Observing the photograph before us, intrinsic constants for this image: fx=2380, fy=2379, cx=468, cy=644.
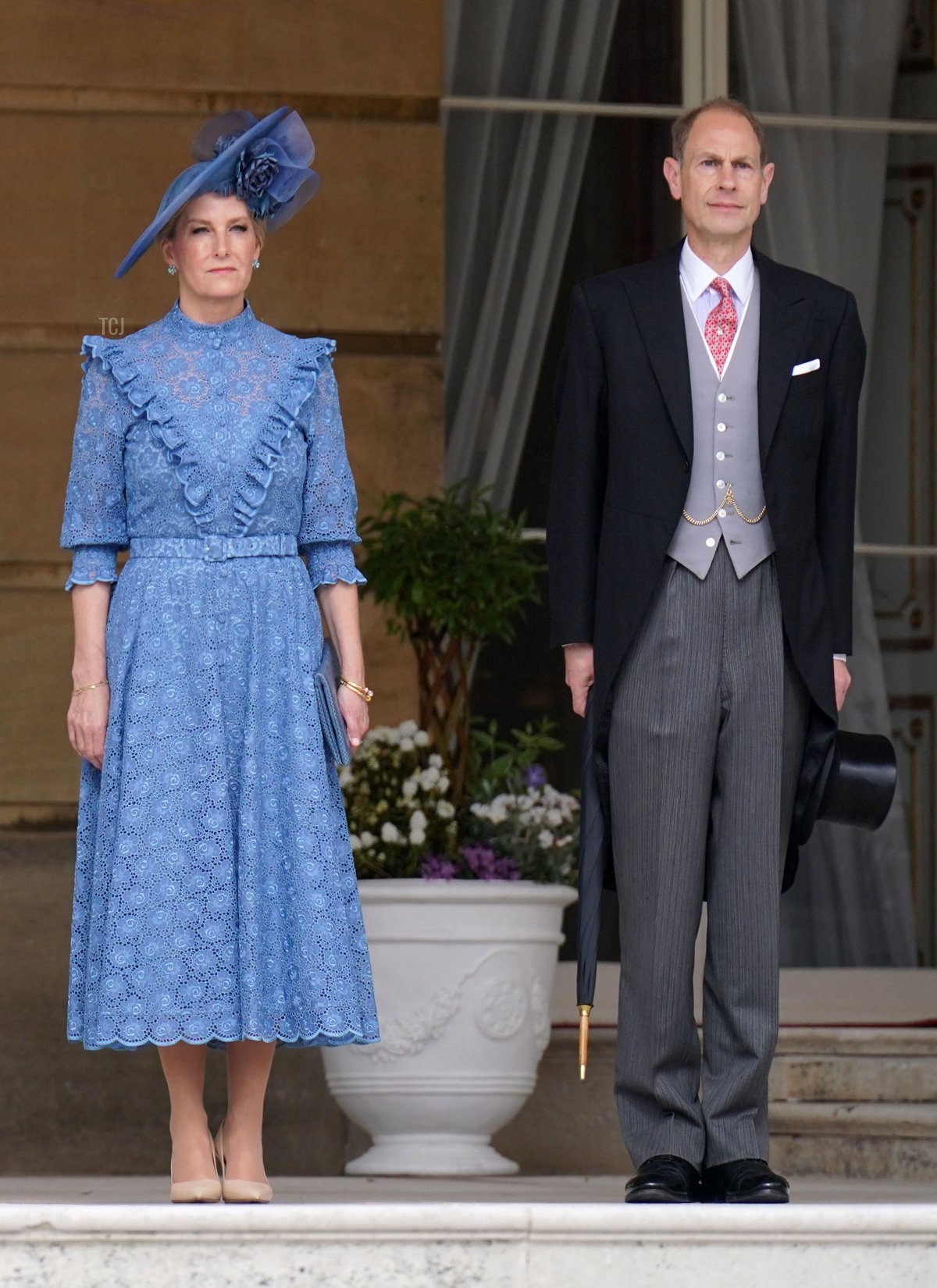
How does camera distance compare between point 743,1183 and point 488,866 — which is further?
point 488,866

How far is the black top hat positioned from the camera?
4090 millimetres

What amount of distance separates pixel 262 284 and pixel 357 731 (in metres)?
2.59

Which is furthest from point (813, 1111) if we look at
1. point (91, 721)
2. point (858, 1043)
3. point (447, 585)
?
point (91, 721)

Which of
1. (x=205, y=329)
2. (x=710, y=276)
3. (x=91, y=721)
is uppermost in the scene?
(x=710, y=276)

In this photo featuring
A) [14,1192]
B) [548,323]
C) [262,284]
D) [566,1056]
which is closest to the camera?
[14,1192]

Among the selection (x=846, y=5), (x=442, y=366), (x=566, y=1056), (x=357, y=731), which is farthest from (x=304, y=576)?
(x=846, y=5)

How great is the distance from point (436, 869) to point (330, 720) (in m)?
1.53

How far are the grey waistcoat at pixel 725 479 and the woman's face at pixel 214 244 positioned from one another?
0.80 m

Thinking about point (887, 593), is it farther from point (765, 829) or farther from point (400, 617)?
point (765, 829)

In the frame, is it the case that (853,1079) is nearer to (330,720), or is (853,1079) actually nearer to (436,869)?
(436,869)

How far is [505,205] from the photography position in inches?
269

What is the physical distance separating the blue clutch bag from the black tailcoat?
0.39m

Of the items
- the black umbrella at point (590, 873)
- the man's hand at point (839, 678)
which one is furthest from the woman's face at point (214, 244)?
the man's hand at point (839, 678)

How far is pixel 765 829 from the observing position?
3.99m
